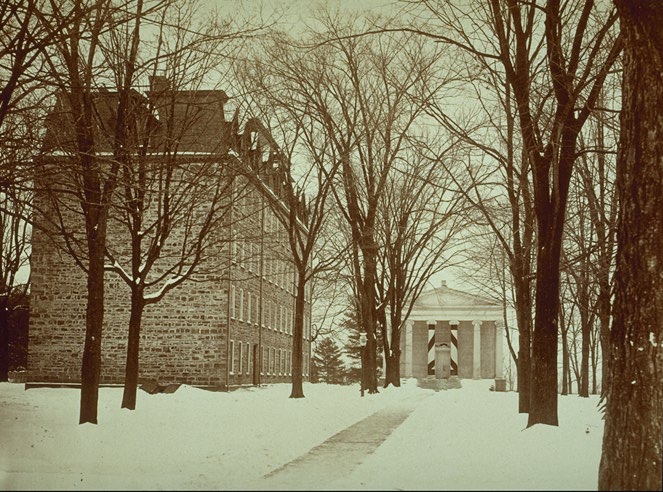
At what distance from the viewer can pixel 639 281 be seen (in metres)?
8.41

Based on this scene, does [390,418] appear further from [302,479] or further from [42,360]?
[42,360]

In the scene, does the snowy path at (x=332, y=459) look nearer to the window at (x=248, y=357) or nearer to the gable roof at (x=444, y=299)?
the window at (x=248, y=357)

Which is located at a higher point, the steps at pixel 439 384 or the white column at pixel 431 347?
the white column at pixel 431 347

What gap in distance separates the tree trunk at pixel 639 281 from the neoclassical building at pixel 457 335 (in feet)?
243

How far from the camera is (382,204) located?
3547 cm

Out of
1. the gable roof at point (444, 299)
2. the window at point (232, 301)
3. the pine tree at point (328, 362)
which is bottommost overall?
the pine tree at point (328, 362)

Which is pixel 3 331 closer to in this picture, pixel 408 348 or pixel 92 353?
pixel 92 353

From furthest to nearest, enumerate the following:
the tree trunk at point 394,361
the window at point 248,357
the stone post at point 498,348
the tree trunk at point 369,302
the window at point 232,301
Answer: the stone post at point 498,348 < the window at point 248,357 < the tree trunk at point 394,361 < the window at point 232,301 < the tree trunk at point 369,302

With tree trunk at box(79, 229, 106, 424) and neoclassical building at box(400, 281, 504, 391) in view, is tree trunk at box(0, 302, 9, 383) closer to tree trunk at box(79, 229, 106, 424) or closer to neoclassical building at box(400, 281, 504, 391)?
tree trunk at box(79, 229, 106, 424)

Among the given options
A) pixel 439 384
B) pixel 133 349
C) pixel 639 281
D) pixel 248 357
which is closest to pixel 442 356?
pixel 439 384

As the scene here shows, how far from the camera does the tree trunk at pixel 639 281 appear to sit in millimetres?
8328

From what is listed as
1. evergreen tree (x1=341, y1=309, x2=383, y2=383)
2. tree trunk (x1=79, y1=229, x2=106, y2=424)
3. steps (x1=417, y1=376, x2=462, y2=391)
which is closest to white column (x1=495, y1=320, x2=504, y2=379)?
evergreen tree (x1=341, y1=309, x2=383, y2=383)

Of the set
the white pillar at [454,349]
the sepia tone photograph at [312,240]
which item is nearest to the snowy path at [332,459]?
the sepia tone photograph at [312,240]

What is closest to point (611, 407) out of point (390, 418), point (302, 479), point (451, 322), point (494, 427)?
point (302, 479)
